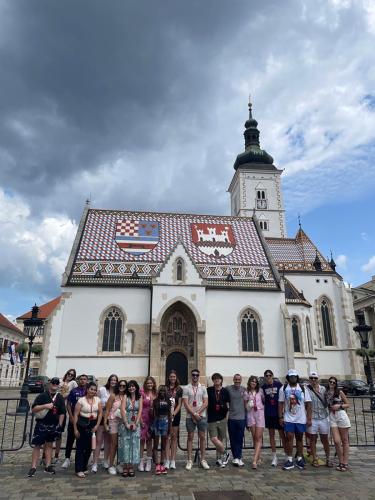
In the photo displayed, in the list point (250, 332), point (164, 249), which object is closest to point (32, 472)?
point (250, 332)

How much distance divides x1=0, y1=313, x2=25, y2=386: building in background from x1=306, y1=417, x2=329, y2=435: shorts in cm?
4413

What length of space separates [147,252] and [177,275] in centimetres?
453

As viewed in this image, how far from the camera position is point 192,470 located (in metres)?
7.42

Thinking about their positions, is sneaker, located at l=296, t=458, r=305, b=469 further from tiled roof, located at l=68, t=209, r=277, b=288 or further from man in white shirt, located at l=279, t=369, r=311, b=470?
tiled roof, located at l=68, t=209, r=277, b=288

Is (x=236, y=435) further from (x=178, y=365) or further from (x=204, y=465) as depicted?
(x=178, y=365)

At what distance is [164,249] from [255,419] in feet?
75.4

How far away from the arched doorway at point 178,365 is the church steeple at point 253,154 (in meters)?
36.4

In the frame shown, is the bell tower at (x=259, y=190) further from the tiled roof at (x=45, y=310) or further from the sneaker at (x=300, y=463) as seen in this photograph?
the sneaker at (x=300, y=463)

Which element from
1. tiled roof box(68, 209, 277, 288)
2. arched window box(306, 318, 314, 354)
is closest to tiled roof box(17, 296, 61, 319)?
tiled roof box(68, 209, 277, 288)

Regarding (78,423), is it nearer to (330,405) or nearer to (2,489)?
(2,489)

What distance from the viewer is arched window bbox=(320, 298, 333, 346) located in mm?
34156

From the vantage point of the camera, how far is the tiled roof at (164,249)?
27891 mm

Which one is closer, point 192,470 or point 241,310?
point 192,470

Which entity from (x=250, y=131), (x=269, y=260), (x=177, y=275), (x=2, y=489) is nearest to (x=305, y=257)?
(x=269, y=260)
